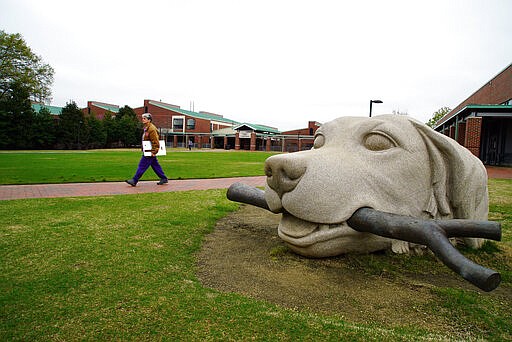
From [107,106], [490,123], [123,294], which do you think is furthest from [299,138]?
[123,294]

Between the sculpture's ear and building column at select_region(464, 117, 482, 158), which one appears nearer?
the sculpture's ear

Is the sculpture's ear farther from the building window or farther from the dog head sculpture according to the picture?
the building window

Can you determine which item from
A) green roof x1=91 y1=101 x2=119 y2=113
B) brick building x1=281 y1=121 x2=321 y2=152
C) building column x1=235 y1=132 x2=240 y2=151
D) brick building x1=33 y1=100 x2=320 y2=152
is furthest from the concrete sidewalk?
green roof x1=91 y1=101 x2=119 y2=113

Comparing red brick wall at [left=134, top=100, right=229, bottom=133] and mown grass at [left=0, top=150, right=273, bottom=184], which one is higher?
red brick wall at [left=134, top=100, right=229, bottom=133]

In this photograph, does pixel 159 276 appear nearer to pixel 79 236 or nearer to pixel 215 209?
pixel 79 236

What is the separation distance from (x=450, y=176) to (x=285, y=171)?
67.8 inches

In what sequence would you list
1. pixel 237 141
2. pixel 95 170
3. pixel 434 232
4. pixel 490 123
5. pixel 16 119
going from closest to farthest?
pixel 434 232 < pixel 95 170 < pixel 490 123 < pixel 16 119 < pixel 237 141

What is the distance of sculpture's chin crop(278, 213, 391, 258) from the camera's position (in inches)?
120

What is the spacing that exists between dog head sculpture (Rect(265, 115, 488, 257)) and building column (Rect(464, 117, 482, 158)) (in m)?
17.0

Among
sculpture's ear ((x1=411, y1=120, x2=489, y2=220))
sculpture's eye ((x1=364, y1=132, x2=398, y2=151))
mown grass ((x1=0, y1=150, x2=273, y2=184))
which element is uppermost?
sculpture's eye ((x1=364, y1=132, x2=398, y2=151))

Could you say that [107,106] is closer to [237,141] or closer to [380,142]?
[237,141]

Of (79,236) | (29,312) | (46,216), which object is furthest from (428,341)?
(46,216)

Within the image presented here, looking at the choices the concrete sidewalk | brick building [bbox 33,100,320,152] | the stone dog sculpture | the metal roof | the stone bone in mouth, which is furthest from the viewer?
brick building [bbox 33,100,320,152]

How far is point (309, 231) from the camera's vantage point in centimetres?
313
